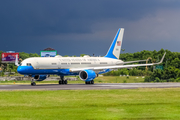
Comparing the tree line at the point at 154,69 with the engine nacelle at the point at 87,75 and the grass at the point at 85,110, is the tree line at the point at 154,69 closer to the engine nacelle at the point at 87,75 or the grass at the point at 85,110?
the engine nacelle at the point at 87,75

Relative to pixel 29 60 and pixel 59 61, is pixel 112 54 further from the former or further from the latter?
pixel 29 60

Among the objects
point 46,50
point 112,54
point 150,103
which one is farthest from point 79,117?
point 46,50

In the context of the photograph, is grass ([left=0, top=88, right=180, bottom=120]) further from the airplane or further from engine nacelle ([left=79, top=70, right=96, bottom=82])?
engine nacelle ([left=79, top=70, right=96, bottom=82])

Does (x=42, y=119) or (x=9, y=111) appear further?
(x=9, y=111)

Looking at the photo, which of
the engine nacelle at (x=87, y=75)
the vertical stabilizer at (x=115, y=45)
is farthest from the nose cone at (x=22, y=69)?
the vertical stabilizer at (x=115, y=45)

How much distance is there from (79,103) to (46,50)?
175 metres

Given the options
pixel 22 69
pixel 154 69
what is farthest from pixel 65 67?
pixel 154 69

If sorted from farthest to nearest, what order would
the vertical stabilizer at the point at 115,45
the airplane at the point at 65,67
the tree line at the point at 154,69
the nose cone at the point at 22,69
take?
the tree line at the point at 154,69 < the vertical stabilizer at the point at 115,45 < the airplane at the point at 65,67 < the nose cone at the point at 22,69

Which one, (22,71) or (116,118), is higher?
(22,71)

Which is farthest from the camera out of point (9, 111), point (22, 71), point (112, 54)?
point (112, 54)

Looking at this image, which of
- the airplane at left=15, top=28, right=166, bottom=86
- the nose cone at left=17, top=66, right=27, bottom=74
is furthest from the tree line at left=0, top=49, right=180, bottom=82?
the nose cone at left=17, top=66, right=27, bottom=74

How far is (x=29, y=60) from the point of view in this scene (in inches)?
1944

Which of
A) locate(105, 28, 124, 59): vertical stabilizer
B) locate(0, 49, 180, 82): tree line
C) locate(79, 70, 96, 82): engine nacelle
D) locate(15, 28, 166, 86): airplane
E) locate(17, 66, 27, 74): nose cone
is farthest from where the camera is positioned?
locate(0, 49, 180, 82): tree line

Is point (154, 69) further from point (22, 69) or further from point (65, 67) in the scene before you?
point (22, 69)
